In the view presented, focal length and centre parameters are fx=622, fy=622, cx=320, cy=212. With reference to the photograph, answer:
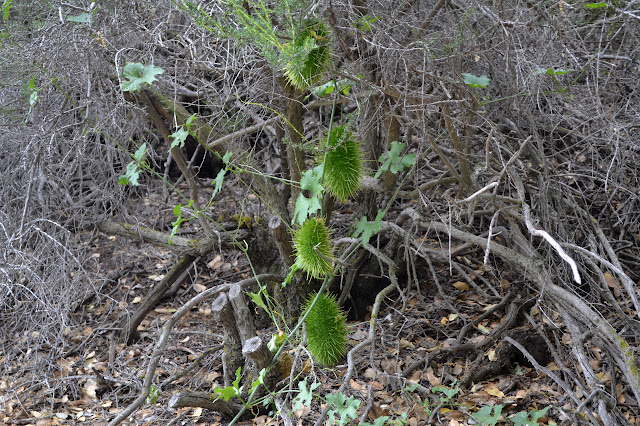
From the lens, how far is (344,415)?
7.87 ft

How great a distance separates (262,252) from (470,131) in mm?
1610

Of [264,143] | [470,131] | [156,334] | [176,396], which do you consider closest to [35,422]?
[156,334]

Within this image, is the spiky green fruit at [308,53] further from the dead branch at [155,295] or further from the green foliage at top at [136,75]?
the dead branch at [155,295]

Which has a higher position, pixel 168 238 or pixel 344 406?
pixel 344 406

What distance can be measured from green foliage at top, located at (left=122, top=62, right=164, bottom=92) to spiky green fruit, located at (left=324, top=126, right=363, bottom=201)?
2.61 ft

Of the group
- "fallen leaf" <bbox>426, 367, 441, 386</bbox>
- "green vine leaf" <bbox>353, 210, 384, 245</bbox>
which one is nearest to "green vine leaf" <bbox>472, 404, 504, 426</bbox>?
"fallen leaf" <bbox>426, 367, 441, 386</bbox>

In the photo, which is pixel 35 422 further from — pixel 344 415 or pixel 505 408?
pixel 505 408

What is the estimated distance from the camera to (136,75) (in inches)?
104

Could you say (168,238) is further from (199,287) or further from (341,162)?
(341,162)

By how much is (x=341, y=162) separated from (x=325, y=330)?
752 mm

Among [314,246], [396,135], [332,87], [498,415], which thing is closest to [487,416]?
[498,415]

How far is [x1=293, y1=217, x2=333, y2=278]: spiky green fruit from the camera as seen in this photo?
7.98ft

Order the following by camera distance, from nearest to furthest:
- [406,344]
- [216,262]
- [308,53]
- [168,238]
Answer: [308,53] < [406,344] < [168,238] < [216,262]

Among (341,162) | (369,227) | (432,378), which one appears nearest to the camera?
(341,162)
